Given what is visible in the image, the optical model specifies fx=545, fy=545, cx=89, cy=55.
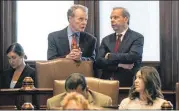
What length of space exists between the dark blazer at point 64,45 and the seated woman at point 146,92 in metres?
1.18

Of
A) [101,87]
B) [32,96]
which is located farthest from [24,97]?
[101,87]

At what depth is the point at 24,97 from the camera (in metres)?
5.24

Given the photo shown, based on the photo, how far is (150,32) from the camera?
6797 mm

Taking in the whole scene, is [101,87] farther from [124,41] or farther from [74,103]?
[74,103]

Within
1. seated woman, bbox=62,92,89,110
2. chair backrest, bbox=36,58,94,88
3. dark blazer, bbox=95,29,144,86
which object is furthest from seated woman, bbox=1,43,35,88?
seated woman, bbox=62,92,89,110

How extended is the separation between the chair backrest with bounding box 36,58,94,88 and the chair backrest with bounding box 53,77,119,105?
1.29 ft

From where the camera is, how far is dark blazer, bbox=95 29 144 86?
5590mm

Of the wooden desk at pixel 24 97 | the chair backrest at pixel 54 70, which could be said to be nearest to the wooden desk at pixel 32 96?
the wooden desk at pixel 24 97

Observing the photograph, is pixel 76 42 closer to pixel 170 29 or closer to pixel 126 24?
pixel 126 24

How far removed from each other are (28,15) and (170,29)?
181 cm

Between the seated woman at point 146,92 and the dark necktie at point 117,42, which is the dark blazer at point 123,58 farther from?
the seated woman at point 146,92

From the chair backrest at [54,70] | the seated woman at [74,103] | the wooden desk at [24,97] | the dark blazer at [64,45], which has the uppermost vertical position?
the dark blazer at [64,45]

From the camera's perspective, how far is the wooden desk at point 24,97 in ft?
→ 17.1

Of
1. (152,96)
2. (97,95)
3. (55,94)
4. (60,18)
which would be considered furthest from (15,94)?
(60,18)
